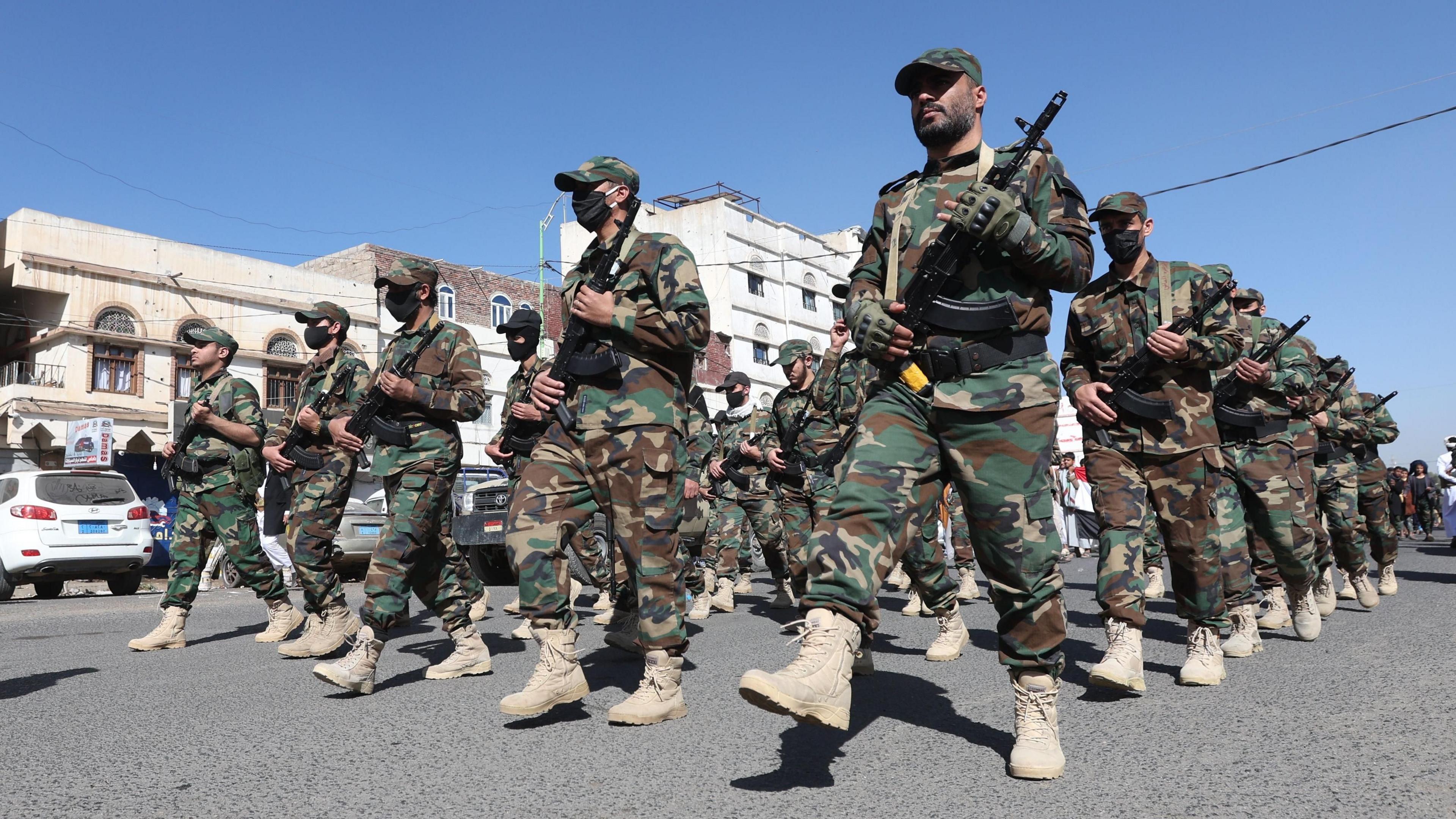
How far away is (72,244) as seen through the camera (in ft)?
91.0

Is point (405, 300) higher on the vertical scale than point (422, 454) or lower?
higher

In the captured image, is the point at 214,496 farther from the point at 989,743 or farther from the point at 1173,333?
the point at 1173,333

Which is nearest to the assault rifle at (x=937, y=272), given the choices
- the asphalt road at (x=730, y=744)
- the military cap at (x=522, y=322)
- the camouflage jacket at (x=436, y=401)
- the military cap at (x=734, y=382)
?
the asphalt road at (x=730, y=744)

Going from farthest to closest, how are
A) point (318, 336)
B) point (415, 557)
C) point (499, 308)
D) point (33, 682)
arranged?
point (499, 308)
point (318, 336)
point (33, 682)
point (415, 557)

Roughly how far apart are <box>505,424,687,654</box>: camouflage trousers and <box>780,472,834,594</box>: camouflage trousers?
300 centimetres

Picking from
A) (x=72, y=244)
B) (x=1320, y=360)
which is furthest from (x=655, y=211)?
(x=1320, y=360)

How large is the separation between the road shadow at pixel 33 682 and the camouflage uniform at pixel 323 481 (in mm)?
1241

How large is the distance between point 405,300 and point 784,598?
4.95 m

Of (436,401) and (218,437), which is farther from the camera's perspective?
(218,437)

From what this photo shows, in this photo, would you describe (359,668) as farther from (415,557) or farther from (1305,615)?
(1305,615)

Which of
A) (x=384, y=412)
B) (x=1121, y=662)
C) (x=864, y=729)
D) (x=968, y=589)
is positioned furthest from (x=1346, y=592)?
(x=384, y=412)

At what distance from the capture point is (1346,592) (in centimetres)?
849

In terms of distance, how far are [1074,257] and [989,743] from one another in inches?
65.8

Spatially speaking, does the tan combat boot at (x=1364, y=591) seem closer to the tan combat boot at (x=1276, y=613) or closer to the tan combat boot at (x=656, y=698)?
the tan combat boot at (x=1276, y=613)
